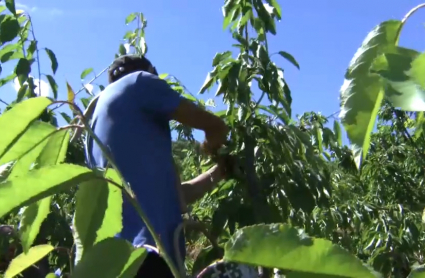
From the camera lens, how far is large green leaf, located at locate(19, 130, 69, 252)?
2.58 ft

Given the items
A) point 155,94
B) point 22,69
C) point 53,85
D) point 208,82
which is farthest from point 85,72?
point 155,94

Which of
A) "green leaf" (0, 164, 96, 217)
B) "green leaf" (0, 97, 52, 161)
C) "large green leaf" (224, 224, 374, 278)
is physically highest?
"green leaf" (0, 97, 52, 161)

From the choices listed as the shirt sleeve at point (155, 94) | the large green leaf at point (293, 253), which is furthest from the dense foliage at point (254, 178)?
the shirt sleeve at point (155, 94)

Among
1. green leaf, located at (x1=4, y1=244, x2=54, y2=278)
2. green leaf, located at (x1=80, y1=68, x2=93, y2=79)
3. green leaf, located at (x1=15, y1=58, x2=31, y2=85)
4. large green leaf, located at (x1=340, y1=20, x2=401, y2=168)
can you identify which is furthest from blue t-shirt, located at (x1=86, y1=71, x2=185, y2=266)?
green leaf, located at (x1=80, y1=68, x2=93, y2=79)

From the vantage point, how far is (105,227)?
0.72m

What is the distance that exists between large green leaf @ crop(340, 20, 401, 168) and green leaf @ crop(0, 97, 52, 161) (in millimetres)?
300

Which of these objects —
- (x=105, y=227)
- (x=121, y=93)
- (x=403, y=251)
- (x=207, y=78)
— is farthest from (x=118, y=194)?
(x=403, y=251)

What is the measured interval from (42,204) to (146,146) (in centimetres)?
64

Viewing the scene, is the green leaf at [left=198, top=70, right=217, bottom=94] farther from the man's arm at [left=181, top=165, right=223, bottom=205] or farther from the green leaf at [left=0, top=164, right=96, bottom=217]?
the green leaf at [left=0, top=164, right=96, bottom=217]

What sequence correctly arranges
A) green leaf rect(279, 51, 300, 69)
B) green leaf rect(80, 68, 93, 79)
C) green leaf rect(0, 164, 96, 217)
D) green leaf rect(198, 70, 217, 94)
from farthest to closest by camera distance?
green leaf rect(80, 68, 93, 79) < green leaf rect(279, 51, 300, 69) < green leaf rect(198, 70, 217, 94) < green leaf rect(0, 164, 96, 217)

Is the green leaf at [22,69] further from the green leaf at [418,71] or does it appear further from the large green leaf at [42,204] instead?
the green leaf at [418,71]

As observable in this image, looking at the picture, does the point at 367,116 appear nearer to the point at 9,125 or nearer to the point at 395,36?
the point at 395,36

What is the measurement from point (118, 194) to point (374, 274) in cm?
31

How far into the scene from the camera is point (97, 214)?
73 cm
